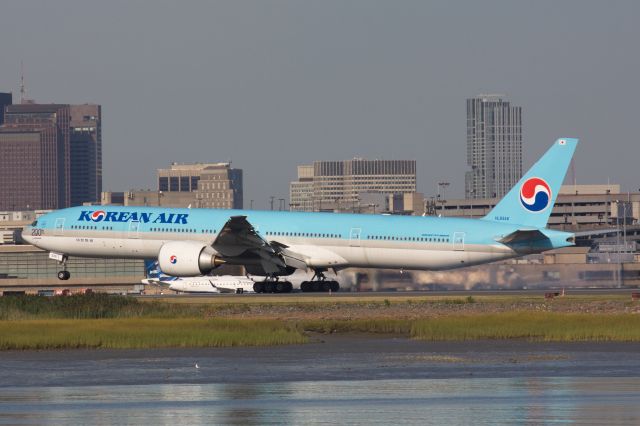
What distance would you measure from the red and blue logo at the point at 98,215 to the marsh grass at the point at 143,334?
21215mm

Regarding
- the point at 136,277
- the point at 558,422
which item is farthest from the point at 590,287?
the point at 136,277

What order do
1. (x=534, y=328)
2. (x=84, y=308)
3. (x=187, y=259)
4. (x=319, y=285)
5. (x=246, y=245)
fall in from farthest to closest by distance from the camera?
(x=319, y=285) → (x=246, y=245) → (x=187, y=259) → (x=84, y=308) → (x=534, y=328)

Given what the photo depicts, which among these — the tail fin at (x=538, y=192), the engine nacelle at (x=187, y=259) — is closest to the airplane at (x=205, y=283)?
the engine nacelle at (x=187, y=259)

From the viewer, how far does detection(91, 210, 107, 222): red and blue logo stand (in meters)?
77.2

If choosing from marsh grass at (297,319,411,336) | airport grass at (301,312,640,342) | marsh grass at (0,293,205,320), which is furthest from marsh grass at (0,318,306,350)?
marsh grass at (0,293,205,320)

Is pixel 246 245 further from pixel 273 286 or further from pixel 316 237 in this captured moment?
pixel 273 286

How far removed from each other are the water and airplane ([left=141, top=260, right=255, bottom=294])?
47766 mm

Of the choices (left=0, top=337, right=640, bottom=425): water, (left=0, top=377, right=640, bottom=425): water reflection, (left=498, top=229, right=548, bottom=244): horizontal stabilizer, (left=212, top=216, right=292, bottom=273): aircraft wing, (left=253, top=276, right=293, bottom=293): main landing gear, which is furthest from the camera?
(left=253, top=276, right=293, bottom=293): main landing gear

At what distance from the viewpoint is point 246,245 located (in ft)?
243

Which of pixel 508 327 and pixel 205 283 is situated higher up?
pixel 508 327

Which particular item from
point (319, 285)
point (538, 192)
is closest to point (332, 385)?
point (538, 192)

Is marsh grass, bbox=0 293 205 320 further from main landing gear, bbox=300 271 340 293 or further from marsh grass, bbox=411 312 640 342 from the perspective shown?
main landing gear, bbox=300 271 340 293

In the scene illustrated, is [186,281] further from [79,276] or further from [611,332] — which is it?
[611,332]

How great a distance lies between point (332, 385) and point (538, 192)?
39878 millimetres
